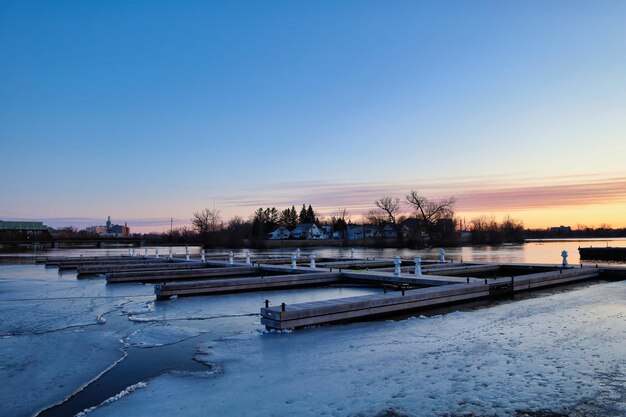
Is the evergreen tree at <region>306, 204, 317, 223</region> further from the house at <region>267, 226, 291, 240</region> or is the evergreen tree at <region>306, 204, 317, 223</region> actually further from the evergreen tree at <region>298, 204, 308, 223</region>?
the house at <region>267, 226, 291, 240</region>

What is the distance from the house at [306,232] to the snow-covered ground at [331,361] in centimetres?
10862

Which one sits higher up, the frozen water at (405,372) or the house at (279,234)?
the house at (279,234)

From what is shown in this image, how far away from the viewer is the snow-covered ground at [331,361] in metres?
5.50

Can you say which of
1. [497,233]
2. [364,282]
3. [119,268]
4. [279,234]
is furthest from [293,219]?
[364,282]

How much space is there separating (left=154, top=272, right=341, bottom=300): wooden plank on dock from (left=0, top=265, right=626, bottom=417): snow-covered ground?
8.06 ft

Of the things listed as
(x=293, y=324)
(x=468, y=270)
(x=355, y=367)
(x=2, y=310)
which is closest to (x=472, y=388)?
(x=355, y=367)

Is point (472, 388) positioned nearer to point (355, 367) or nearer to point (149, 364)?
point (355, 367)

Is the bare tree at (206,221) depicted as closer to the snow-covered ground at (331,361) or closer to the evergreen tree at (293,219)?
the evergreen tree at (293,219)

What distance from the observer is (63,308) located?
13.6m

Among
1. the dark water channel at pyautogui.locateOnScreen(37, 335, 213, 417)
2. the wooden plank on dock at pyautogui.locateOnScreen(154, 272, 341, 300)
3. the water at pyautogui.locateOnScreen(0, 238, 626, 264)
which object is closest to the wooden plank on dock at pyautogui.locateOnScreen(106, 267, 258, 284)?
the wooden plank on dock at pyautogui.locateOnScreen(154, 272, 341, 300)

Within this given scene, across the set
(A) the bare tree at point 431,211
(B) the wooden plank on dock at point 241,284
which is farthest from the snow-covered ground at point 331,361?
(A) the bare tree at point 431,211

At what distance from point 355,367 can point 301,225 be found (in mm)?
119173

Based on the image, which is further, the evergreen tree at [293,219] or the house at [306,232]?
the evergreen tree at [293,219]

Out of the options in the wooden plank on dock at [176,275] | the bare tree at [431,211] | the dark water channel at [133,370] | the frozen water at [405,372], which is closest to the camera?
the frozen water at [405,372]
